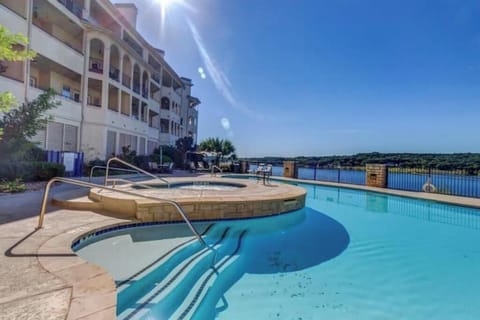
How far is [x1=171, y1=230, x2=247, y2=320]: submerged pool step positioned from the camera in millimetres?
3046

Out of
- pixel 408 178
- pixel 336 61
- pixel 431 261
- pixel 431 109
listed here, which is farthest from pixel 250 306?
pixel 431 109

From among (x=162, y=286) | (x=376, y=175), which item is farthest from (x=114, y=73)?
(x=162, y=286)

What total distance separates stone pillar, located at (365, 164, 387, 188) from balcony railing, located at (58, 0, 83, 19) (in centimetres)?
1761

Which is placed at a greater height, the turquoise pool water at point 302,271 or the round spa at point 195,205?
the round spa at point 195,205

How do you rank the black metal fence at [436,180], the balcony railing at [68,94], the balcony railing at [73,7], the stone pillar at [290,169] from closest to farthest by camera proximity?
1. the black metal fence at [436,180]
2. the balcony railing at [68,94]
3. the balcony railing at [73,7]
4. the stone pillar at [290,169]

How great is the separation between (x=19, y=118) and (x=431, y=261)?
470 inches

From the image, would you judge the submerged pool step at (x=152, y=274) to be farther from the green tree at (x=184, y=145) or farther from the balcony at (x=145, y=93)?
the green tree at (x=184, y=145)

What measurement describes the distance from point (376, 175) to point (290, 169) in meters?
6.10

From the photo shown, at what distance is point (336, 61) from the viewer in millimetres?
14836

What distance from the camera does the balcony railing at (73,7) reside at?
14489 mm

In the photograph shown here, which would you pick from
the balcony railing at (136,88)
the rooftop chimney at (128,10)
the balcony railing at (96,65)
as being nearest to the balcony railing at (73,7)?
the balcony railing at (96,65)

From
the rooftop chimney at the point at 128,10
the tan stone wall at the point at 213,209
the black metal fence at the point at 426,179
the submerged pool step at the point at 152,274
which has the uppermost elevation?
the rooftop chimney at the point at 128,10

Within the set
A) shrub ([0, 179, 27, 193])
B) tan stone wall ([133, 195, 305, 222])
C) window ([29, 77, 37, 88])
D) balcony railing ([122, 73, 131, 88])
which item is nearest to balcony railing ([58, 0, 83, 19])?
window ([29, 77, 37, 88])

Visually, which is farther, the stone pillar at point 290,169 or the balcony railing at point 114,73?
the stone pillar at point 290,169
